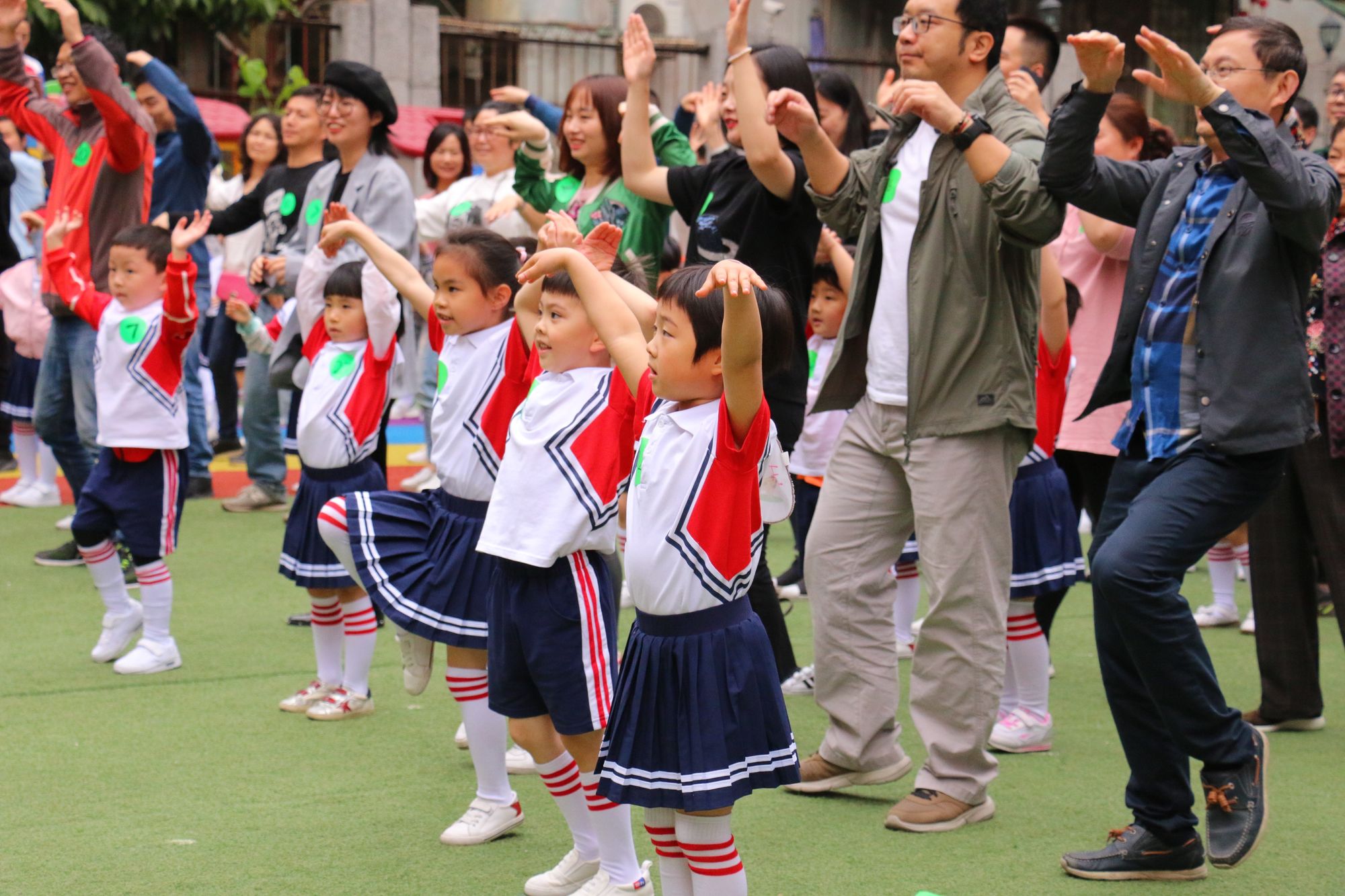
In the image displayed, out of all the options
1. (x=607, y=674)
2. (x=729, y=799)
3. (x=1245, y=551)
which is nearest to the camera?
(x=729, y=799)

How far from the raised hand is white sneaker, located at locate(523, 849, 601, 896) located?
6.49 ft

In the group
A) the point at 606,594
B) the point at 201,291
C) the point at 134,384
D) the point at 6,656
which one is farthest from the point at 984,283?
the point at 201,291

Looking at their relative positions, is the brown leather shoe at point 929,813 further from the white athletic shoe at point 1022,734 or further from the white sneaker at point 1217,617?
the white sneaker at point 1217,617

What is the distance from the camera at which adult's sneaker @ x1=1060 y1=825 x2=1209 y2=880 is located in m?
3.31

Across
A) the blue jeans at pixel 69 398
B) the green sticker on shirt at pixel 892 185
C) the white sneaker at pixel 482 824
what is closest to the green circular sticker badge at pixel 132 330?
the blue jeans at pixel 69 398

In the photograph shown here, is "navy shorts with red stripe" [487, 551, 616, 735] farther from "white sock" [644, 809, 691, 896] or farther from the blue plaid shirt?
the blue plaid shirt

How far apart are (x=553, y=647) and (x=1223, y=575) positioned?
374 cm

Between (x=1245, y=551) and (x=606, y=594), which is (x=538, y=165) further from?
(x=1245, y=551)

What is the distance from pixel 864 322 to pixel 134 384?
8.64 ft

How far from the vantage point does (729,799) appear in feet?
8.95

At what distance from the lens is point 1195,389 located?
320 cm

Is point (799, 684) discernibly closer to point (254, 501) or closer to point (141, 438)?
point (141, 438)

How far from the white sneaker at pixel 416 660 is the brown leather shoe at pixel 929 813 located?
122 centimetres

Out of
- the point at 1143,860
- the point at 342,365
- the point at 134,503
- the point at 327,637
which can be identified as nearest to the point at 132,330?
the point at 134,503
